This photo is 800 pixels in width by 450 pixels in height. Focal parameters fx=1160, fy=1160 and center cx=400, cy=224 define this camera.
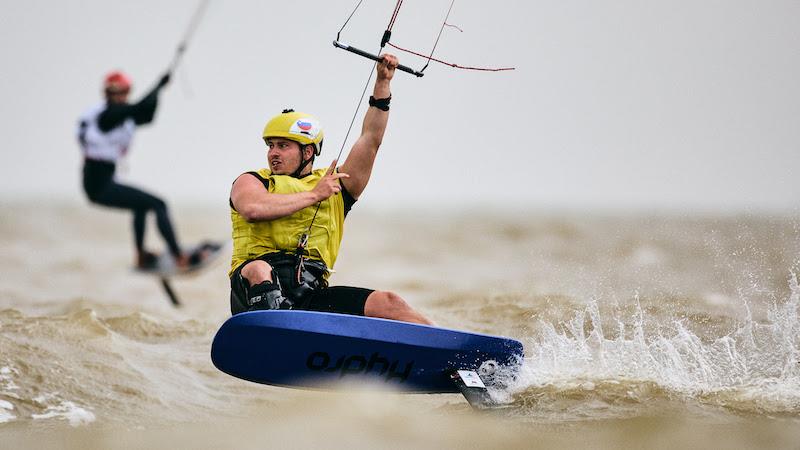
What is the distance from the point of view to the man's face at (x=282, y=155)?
632cm

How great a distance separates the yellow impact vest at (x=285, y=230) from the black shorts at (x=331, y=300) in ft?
0.48

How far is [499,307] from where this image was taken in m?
9.34

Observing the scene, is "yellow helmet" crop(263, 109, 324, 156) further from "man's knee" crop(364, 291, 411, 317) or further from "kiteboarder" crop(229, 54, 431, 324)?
"man's knee" crop(364, 291, 411, 317)

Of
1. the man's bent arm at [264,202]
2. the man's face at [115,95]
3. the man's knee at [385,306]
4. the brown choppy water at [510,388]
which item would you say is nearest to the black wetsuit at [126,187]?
the man's face at [115,95]

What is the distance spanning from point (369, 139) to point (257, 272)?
0.99 metres

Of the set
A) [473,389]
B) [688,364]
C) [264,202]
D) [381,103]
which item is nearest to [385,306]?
[473,389]

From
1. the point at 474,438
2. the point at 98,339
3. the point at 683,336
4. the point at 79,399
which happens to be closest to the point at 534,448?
the point at 474,438

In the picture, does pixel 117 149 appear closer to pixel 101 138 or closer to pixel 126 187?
pixel 101 138

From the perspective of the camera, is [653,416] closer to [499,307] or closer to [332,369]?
[332,369]

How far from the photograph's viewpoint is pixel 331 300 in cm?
616

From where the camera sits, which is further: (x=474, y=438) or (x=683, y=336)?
(x=683, y=336)

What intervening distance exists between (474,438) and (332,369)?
1.00 m

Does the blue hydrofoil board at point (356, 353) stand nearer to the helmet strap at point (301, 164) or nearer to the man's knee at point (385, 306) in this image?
the man's knee at point (385, 306)

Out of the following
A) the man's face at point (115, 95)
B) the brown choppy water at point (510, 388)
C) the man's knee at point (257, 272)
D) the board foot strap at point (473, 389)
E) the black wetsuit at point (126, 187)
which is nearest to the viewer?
the brown choppy water at point (510, 388)
